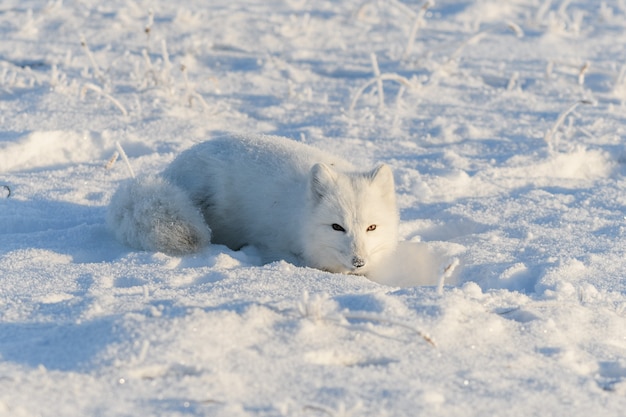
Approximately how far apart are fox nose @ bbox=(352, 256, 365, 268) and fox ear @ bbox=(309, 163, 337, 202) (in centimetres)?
38

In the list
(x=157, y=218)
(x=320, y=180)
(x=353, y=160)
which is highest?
(x=320, y=180)

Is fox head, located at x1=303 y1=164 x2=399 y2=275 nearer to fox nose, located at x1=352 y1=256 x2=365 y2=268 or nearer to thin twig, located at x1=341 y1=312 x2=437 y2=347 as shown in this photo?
fox nose, located at x1=352 y1=256 x2=365 y2=268

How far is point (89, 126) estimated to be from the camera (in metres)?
6.04

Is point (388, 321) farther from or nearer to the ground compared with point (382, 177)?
nearer to the ground

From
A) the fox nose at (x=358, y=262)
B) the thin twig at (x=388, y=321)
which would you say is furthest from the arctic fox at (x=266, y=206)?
the thin twig at (x=388, y=321)

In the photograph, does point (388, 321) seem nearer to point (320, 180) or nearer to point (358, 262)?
point (358, 262)

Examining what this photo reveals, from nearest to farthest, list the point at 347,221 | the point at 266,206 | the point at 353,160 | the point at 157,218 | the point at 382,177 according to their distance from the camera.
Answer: the point at 157,218, the point at 347,221, the point at 382,177, the point at 266,206, the point at 353,160

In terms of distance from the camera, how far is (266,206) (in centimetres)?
438

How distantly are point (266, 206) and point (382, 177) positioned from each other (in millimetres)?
641

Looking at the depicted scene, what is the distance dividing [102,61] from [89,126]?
168 cm

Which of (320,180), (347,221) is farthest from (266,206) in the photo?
(347,221)

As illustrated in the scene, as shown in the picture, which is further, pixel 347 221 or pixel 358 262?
pixel 347 221

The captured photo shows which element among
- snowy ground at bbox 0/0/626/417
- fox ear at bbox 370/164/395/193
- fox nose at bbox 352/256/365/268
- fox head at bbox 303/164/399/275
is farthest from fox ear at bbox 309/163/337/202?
snowy ground at bbox 0/0/626/417

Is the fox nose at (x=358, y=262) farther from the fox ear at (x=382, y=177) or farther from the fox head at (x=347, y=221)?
the fox ear at (x=382, y=177)
